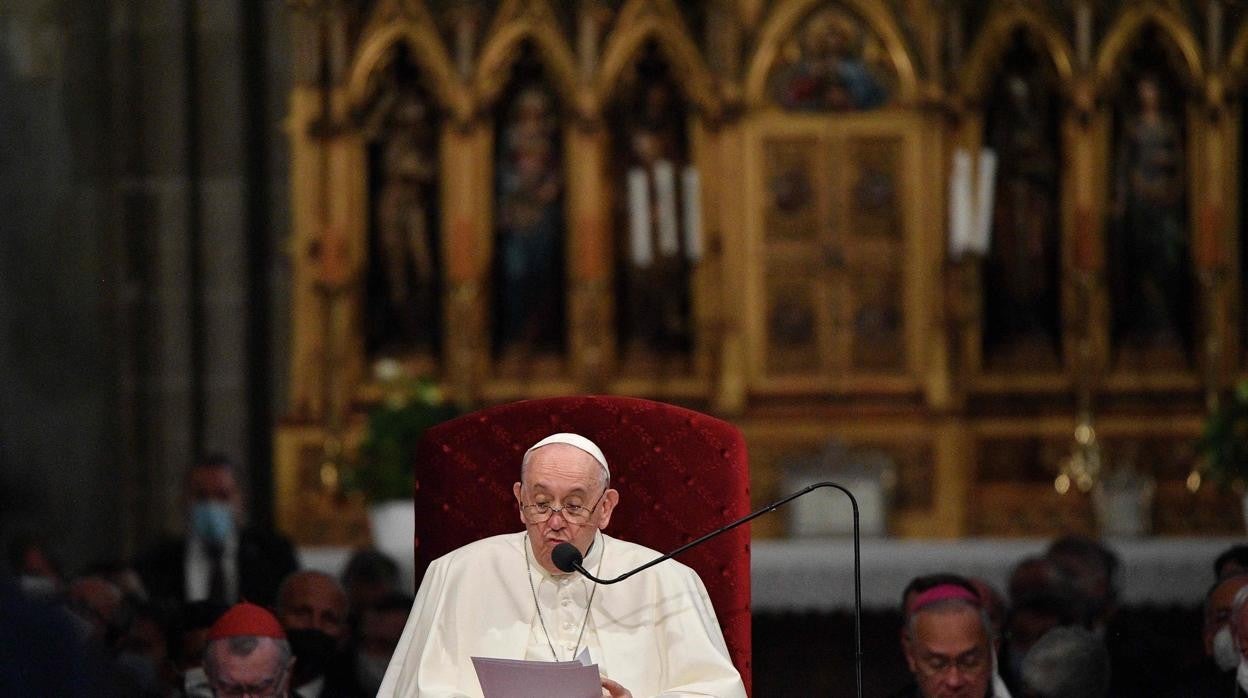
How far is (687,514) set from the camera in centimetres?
502

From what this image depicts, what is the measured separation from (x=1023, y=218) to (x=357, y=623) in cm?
424

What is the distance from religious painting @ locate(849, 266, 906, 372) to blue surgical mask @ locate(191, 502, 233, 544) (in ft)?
10.1

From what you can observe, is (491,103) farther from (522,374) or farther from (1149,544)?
(1149,544)

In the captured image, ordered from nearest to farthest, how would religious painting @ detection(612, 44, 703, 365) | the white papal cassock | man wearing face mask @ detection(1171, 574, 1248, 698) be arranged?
the white papal cassock < man wearing face mask @ detection(1171, 574, 1248, 698) < religious painting @ detection(612, 44, 703, 365)

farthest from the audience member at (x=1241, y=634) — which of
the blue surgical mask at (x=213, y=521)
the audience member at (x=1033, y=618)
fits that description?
the blue surgical mask at (x=213, y=521)

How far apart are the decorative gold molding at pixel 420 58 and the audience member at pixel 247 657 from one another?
182 inches

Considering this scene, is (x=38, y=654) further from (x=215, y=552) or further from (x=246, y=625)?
(x=215, y=552)

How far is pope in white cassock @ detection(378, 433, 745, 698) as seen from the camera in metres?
4.70

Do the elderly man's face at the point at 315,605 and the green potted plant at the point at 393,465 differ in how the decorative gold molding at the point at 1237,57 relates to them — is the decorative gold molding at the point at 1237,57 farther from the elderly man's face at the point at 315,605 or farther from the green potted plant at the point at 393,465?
the elderly man's face at the point at 315,605

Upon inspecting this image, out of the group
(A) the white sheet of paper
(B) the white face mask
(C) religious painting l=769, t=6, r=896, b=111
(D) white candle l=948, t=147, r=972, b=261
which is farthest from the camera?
(C) religious painting l=769, t=6, r=896, b=111

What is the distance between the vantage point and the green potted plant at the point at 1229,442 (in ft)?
27.7

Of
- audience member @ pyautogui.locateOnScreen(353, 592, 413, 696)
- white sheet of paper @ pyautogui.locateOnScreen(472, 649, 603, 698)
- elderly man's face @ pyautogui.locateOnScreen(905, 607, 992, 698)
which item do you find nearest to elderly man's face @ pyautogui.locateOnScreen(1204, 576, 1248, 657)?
elderly man's face @ pyautogui.locateOnScreen(905, 607, 992, 698)

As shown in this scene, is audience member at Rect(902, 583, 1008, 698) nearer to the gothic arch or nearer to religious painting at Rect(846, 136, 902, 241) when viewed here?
religious painting at Rect(846, 136, 902, 241)

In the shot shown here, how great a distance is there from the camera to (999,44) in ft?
31.8
